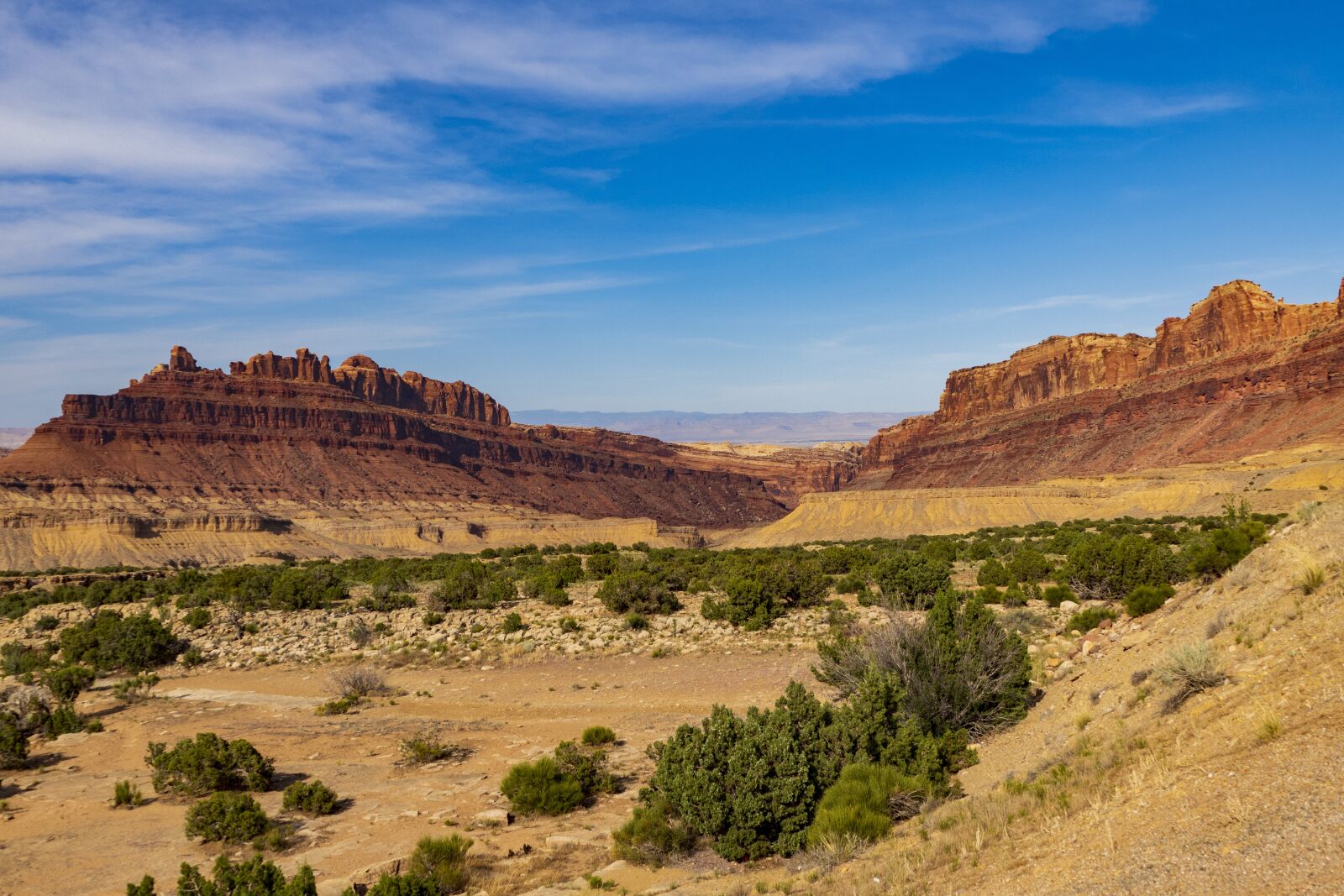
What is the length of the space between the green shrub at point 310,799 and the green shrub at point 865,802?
727cm

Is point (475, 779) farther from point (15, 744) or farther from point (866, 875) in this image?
point (15, 744)

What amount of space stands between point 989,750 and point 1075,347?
138 m

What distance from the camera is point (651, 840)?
9859 mm

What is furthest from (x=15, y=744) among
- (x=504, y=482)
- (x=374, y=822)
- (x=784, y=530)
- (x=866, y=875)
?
(x=504, y=482)

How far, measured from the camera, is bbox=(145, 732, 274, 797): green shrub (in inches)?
510

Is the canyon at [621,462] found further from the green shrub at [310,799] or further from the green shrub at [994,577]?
the green shrub at [310,799]

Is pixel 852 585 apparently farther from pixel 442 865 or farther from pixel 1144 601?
pixel 442 865

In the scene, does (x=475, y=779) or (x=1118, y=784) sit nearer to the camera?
(x=1118, y=784)

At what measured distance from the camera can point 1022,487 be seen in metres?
86.1

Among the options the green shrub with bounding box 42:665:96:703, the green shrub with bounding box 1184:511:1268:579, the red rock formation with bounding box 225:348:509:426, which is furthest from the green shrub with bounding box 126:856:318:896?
the red rock formation with bounding box 225:348:509:426

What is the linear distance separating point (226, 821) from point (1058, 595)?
856 inches

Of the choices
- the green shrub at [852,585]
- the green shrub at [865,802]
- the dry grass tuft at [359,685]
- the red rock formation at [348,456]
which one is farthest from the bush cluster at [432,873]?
the red rock formation at [348,456]

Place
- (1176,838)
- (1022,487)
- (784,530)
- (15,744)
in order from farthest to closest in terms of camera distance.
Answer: (784,530) < (1022,487) < (15,744) < (1176,838)

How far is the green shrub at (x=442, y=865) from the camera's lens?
9.04 metres
